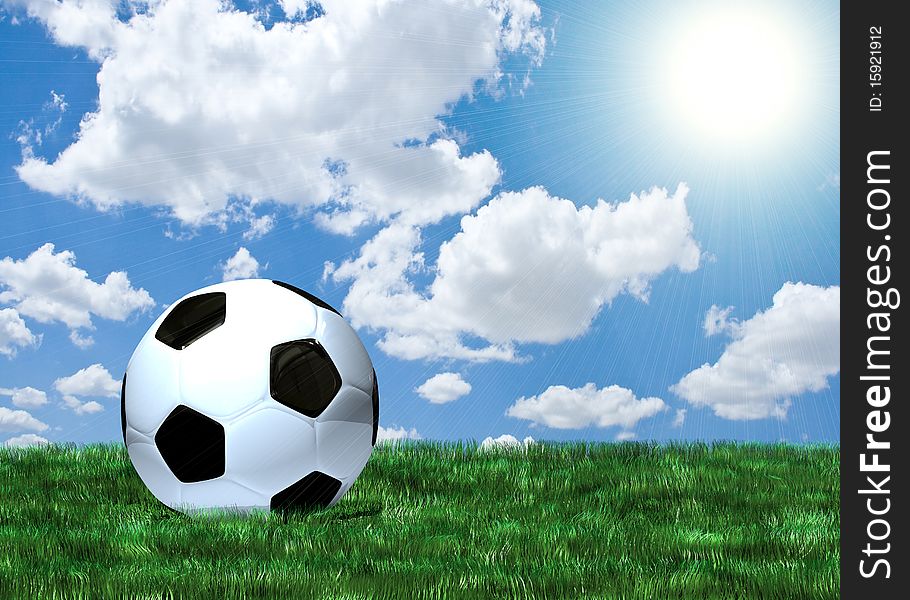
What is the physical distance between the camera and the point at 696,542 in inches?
202

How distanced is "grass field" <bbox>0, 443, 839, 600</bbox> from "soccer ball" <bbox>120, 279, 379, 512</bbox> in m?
0.23

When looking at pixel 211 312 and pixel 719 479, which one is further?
pixel 719 479

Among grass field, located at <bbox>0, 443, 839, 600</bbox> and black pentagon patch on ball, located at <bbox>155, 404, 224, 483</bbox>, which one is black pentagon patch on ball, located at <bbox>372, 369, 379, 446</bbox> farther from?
black pentagon patch on ball, located at <bbox>155, 404, 224, 483</bbox>

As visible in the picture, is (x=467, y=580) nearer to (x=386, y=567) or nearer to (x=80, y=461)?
(x=386, y=567)

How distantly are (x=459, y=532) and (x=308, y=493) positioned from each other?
109 centimetres

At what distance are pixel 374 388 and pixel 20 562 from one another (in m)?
2.43

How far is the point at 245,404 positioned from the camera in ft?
17.8

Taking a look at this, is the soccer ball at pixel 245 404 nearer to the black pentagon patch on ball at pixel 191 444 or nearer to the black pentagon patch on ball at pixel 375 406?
the black pentagon patch on ball at pixel 191 444
